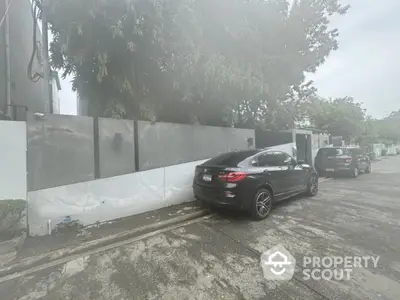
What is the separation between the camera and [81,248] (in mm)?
3846

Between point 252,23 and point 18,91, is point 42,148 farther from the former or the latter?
point 252,23

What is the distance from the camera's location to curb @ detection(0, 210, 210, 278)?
10.9 ft

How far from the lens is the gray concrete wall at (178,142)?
582cm

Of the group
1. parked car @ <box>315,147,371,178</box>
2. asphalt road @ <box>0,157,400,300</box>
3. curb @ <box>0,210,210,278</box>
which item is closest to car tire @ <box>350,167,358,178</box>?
parked car @ <box>315,147,371,178</box>

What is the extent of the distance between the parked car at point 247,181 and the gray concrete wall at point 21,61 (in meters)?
5.73

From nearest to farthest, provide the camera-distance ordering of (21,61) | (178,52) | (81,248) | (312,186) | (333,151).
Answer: (81,248) < (178,52) < (312,186) < (21,61) < (333,151)

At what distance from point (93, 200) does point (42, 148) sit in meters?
1.43

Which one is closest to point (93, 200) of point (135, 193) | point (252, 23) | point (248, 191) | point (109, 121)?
point (135, 193)

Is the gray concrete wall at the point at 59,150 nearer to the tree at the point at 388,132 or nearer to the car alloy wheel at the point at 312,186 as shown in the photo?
the car alloy wheel at the point at 312,186

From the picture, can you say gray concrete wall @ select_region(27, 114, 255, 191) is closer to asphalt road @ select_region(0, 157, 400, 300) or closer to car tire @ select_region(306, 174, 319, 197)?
asphalt road @ select_region(0, 157, 400, 300)

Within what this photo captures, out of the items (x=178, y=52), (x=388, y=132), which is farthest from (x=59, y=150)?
(x=388, y=132)

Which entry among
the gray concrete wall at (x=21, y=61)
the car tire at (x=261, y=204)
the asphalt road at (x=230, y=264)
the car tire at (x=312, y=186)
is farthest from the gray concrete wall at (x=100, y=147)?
the car tire at (x=312, y=186)

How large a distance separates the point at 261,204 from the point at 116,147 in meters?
3.56

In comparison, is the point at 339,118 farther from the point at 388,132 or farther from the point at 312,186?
the point at 388,132
